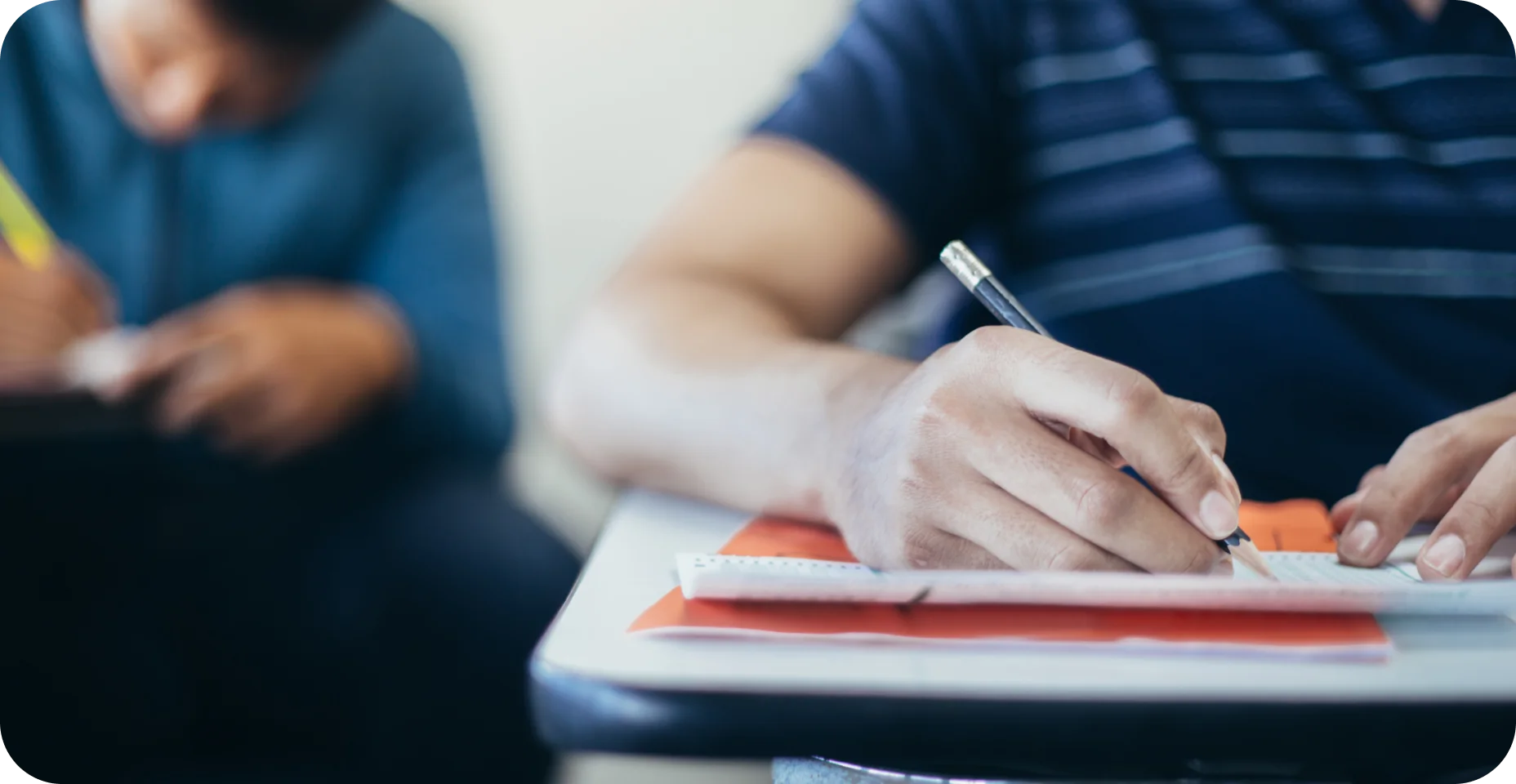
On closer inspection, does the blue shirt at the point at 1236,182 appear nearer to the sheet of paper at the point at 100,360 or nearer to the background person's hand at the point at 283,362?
the sheet of paper at the point at 100,360

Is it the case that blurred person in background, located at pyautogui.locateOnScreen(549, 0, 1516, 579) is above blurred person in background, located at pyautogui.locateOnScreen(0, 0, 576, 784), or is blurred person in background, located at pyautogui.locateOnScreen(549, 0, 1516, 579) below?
above

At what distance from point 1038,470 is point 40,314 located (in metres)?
0.69

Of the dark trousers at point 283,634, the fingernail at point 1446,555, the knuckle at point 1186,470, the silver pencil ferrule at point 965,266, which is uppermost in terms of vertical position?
the silver pencil ferrule at point 965,266

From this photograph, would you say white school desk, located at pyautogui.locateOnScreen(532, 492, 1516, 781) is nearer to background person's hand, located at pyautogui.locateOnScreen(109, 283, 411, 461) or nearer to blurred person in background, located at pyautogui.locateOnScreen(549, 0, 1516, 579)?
blurred person in background, located at pyautogui.locateOnScreen(549, 0, 1516, 579)

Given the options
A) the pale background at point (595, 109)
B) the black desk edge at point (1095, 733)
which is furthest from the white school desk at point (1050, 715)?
the pale background at point (595, 109)

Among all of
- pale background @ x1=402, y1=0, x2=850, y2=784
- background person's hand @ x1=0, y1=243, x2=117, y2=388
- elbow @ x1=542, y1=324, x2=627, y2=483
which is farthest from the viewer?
pale background @ x1=402, y1=0, x2=850, y2=784

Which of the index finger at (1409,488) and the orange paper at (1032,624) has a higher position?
the orange paper at (1032,624)

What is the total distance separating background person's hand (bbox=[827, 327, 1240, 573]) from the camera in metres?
0.25

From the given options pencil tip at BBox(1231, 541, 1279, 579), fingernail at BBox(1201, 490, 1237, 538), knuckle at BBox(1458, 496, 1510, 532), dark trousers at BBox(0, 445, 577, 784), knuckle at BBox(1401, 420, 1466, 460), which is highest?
fingernail at BBox(1201, 490, 1237, 538)

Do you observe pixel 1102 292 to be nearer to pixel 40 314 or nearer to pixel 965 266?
pixel 965 266

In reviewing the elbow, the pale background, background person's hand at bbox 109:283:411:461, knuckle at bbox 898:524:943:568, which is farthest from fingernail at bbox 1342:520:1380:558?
the pale background

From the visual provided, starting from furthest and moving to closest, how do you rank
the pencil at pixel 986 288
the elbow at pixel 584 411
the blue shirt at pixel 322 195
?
the blue shirt at pixel 322 195 < the elbow at pixel 584 411 < the pencil at pixel 986 288

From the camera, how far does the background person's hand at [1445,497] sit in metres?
0.28

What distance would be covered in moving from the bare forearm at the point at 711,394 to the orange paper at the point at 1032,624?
9cm
